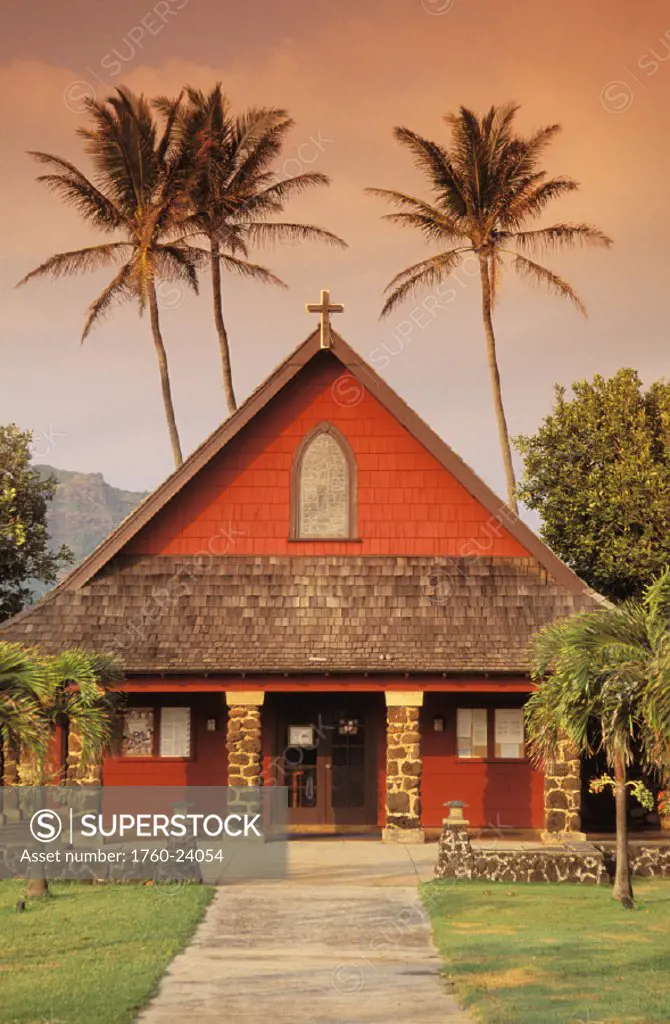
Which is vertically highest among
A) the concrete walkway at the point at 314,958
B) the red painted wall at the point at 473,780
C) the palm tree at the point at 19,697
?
the palm tree at the point at 19,697

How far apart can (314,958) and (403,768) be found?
11.1 meters

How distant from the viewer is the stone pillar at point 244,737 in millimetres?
25328

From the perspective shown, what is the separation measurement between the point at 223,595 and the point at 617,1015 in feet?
53.0

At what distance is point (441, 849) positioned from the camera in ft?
65.8

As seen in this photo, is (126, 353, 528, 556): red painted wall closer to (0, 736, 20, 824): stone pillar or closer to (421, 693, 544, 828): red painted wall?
(421, 693, 544, 828): red painted wall

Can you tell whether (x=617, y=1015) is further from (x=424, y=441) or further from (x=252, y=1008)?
(x=424, y=441)

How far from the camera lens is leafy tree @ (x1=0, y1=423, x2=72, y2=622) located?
124ft

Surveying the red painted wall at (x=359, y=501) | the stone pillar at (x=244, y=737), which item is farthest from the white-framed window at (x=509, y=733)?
the stone pillar at (x=244, y=737)

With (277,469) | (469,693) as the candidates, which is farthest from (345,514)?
(469,693)

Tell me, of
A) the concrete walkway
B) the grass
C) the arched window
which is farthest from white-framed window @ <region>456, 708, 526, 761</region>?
→ the grass

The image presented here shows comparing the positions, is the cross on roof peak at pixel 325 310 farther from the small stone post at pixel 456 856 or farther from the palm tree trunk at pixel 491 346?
the palm tree trunk at pixel 491 346

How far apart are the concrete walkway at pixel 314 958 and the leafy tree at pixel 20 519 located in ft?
62.9

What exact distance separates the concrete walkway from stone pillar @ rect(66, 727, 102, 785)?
576cm

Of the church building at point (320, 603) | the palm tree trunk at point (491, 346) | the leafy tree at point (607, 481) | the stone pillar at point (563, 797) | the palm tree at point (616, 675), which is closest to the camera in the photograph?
the palm tree at point (616, 675)
